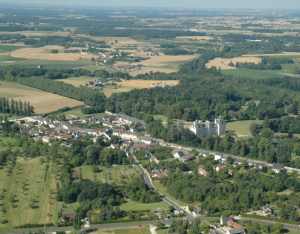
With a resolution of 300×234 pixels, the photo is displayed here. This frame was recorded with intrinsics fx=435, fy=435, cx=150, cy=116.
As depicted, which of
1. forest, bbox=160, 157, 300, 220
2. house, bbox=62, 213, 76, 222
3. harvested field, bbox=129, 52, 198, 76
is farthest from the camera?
harvested field, bbox=129, 52, 198, 76

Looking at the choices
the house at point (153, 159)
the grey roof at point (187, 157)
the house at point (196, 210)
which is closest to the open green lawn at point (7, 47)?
the house at point (153, 159)

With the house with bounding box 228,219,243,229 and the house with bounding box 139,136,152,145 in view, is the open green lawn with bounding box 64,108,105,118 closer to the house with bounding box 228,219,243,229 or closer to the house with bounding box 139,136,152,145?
the house with bounding box 139,136,152,145

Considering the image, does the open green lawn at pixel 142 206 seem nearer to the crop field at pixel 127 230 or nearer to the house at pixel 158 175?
the crop field at pixel 127 230

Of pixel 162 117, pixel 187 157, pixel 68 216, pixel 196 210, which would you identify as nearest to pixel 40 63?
pixel 162 117

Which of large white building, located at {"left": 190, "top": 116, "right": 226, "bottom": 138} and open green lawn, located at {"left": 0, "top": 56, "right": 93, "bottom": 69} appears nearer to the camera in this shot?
large white building, located at {"left": 190, "top": 116, "right": 226, "bottom": 138}

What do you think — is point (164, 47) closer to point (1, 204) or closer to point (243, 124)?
point (243, 124)

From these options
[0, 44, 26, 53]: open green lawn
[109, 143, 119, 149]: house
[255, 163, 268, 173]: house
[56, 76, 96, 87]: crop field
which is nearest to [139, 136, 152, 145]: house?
[109, 143, 119, 149]: house

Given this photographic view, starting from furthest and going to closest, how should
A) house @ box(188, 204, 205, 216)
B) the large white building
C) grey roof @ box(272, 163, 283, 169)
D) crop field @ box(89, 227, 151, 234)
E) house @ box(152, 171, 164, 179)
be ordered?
1. the large white building
2. grey roof @ box(272, 163, 283, 169)
3. house @ box(152, 171, 164, 179)
4. house @ box(188, 204, 205, 216)
5. crop field @ box(89, 227, 151, 234)
